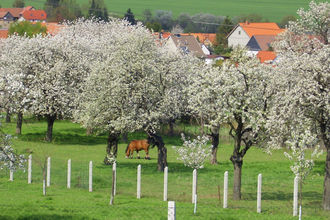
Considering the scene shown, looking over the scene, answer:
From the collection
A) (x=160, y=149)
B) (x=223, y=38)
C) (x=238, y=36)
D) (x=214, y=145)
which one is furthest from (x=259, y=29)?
(x=160, y=149)

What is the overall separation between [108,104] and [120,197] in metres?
12.6

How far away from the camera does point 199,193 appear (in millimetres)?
34156

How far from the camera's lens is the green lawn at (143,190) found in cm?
2572

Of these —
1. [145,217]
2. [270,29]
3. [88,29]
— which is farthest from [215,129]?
[270,29]

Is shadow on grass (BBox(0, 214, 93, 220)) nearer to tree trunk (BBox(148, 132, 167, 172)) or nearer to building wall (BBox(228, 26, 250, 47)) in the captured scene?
tree trunk (BBox(148, 132, 167, 172))

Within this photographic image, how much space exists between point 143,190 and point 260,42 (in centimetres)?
13865

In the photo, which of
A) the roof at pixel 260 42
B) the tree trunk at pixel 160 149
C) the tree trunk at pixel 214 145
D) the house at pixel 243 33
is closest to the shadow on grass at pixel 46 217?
the tree trunk at pixel 160 149

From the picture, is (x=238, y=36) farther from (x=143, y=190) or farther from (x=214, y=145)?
(x=143, y=190)

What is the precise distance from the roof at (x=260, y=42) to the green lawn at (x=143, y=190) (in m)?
112

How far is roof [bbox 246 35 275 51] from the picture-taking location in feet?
549

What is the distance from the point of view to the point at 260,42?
169 m

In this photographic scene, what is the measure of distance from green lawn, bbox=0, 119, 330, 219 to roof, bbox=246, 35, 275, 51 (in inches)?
4424

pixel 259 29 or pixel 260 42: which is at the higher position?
pixel 259 29

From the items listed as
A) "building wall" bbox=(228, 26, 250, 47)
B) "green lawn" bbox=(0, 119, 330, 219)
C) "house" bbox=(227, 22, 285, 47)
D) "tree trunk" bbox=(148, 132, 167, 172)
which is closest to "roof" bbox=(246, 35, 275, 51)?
"house" bbox=(227, 22, 285, 47)
